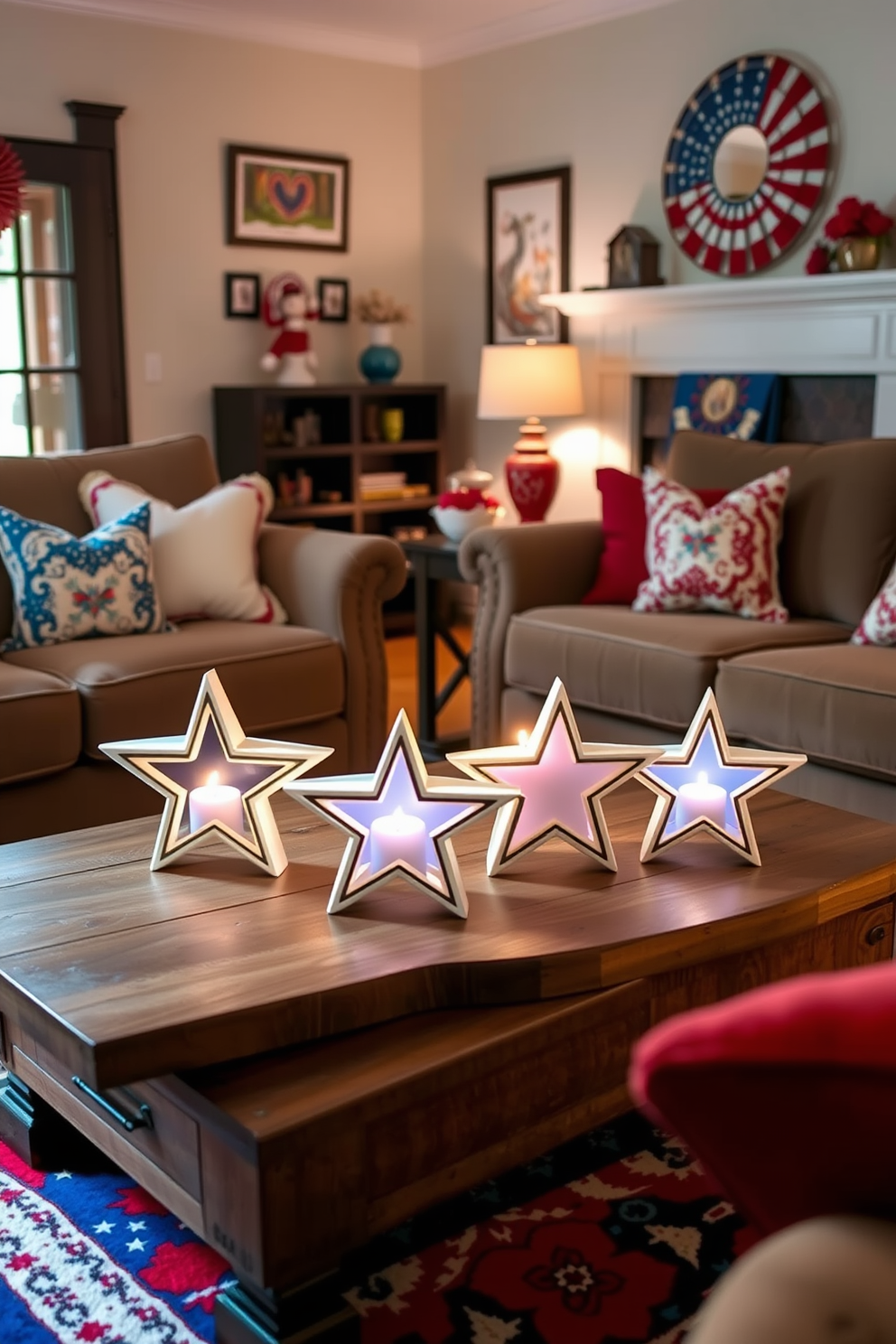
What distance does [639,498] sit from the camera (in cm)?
371

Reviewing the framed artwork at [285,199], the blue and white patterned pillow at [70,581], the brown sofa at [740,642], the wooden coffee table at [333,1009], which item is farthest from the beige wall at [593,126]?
the wooden coffee table at [333,1009]

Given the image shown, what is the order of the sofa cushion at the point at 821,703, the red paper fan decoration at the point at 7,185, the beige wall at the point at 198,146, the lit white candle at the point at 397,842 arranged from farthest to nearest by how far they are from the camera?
1. the beige wall at the point at 198,146
2. the sofa cushion at the point at 821,703
3. the red paper fan decoration at the point at 7,185
4. the lit white candle at the point at 397,842

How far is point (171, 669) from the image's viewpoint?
3.00 meters

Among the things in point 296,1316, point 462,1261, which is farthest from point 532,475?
point 296,1316

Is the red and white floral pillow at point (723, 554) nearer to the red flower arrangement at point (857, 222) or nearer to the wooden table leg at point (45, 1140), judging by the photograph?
the red flower arrangement at point (857, 222)

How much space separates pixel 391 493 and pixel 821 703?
3460mm

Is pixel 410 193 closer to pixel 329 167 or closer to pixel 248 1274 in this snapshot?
pixel 329 167

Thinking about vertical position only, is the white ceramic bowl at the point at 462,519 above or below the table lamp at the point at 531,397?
below

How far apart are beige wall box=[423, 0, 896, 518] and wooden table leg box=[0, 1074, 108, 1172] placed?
12.4ft

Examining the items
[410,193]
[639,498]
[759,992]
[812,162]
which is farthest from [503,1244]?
[410,193]

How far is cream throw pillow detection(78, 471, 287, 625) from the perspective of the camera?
3.40m

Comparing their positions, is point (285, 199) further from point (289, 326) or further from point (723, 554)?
point (723, 554)

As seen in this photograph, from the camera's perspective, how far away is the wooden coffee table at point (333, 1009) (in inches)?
53.1

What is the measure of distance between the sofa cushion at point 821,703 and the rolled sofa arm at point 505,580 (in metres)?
0.78
